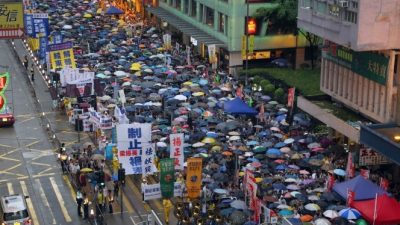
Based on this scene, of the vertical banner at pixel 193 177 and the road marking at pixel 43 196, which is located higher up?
the vertical banner at pixel 193 177

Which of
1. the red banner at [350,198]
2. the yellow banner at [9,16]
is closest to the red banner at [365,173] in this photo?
the red banner at [350,198]

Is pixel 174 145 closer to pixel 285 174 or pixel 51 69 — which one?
pixel 285 174

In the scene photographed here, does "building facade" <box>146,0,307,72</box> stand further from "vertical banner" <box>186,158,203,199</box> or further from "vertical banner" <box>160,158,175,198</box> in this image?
"vertical banner" <box>160,158,175,198</box>

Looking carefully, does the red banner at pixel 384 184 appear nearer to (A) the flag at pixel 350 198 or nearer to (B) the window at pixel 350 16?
(A) the flag at pixel 350 198

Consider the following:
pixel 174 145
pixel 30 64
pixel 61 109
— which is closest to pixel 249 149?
pixel 174 145

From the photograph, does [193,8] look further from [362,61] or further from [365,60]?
[365,60]

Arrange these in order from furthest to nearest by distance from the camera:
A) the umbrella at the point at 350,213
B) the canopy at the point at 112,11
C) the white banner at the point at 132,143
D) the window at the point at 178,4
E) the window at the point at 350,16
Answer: the canopy at the point at 112,11 → the window at the point at 178,4 → the window at the point at 350,16 → the white banner at the point at 132,143 → the umbrella at the point at 350,213
